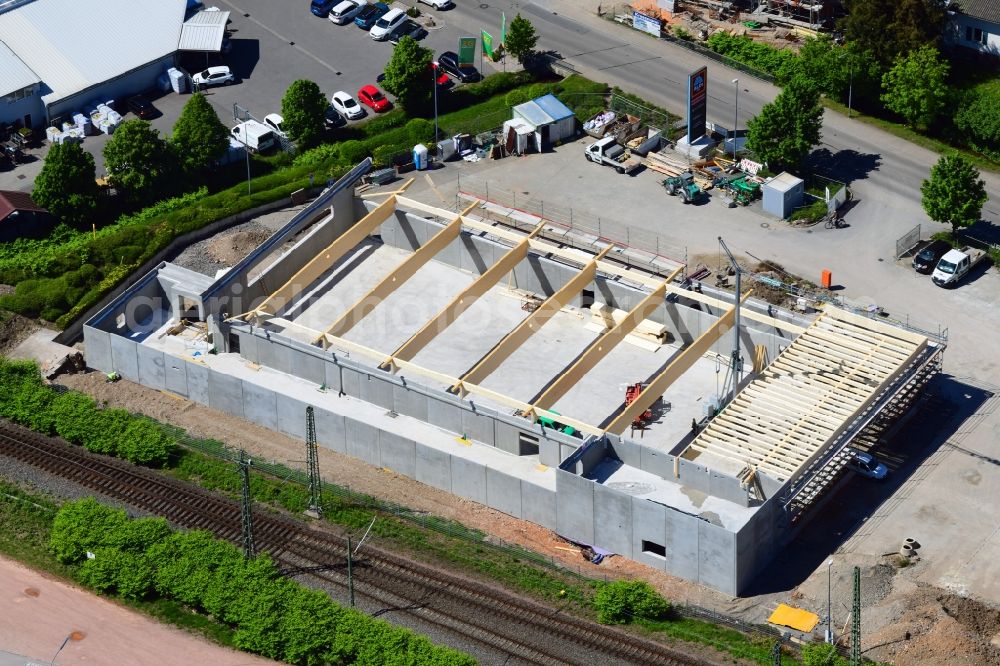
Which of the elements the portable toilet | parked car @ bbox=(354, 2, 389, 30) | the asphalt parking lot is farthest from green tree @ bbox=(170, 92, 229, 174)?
parked car @ bbox=(354, 2, 389, 30)

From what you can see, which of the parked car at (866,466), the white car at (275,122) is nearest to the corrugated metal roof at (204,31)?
the white car at (275,122)

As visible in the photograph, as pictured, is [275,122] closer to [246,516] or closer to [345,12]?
[345,12]

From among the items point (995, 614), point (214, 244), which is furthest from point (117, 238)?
point (995, 614)

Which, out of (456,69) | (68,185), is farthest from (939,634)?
(456,69)

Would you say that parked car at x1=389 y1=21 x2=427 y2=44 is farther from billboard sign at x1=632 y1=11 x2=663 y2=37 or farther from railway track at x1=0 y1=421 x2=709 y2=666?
railway track at x1=0 y1=421 x2=709 y2=666

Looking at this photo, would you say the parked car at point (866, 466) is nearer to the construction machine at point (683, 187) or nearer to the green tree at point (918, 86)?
the construction machine at point (683, 187)
